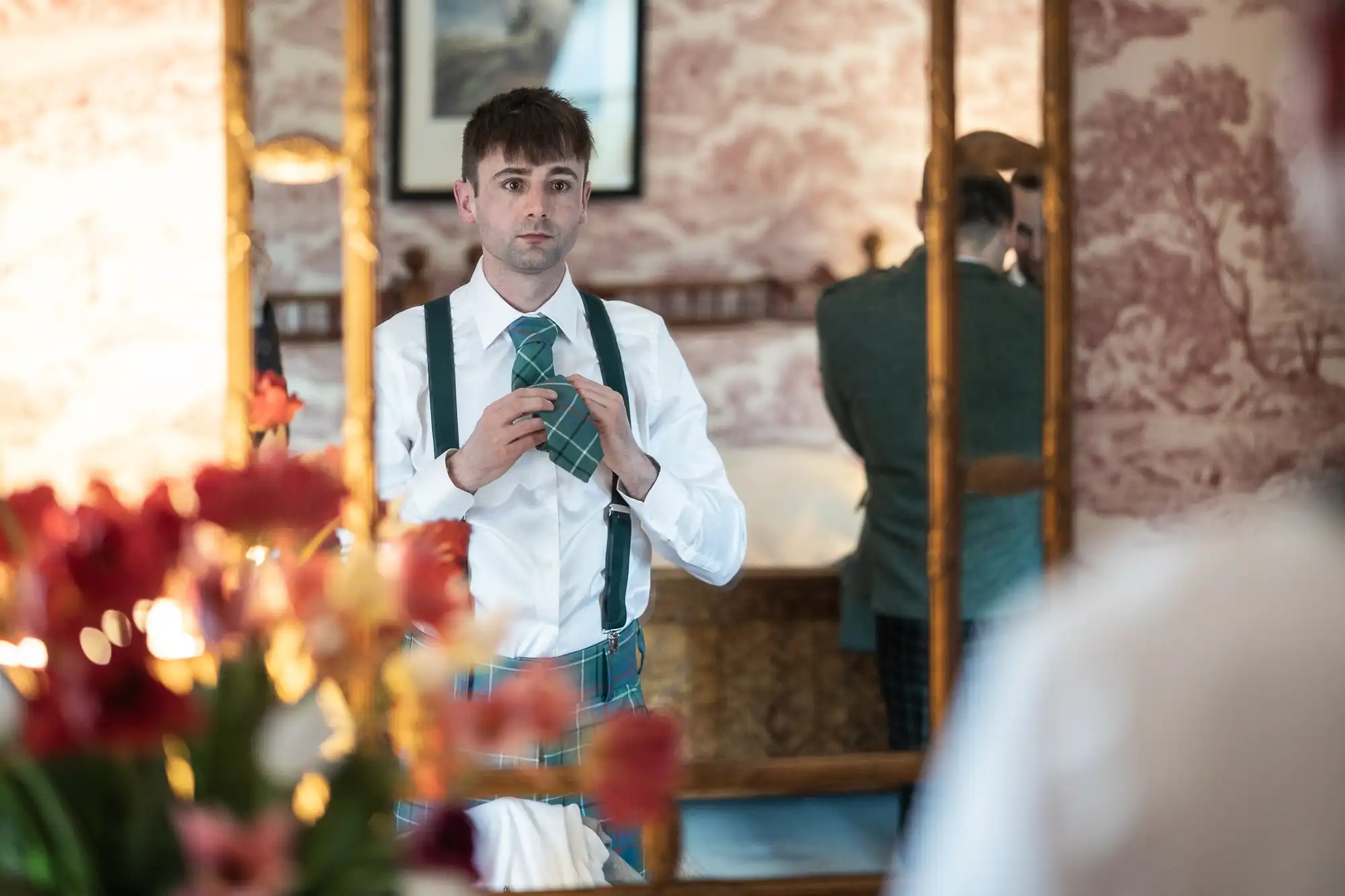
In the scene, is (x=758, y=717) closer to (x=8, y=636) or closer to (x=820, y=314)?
(x=820, y=314)

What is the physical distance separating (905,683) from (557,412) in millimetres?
476

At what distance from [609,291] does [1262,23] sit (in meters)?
0.82

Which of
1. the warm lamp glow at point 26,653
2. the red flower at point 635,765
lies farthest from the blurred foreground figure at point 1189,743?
the warm lamp glow at point 26,653

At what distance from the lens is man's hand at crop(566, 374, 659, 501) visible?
A: 1.34 metres

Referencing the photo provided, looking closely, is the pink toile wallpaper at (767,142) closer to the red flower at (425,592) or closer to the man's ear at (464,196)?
the man's ear at (464,196)

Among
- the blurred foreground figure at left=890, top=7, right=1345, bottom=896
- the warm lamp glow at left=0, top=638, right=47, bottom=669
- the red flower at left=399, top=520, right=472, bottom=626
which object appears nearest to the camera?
the blurred foreground figure at left=890, top=7, right=1345, bottom=896

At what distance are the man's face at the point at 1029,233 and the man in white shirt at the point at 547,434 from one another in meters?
0.40

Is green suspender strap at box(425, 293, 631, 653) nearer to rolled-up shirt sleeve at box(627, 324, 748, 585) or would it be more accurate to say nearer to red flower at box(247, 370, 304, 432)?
rolled-up shirt sleeve at box(627, 324, 748, 585)

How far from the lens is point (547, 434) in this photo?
133cm

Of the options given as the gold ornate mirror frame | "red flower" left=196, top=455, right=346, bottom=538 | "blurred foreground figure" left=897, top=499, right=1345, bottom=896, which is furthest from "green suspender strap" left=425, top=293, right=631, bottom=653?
"blurred foreground figure" left=897, top=499, right=1345, bottom=896

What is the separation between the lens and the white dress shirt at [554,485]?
51.8 inches

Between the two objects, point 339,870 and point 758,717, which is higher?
point 339,870

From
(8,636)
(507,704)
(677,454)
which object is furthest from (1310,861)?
(677,454)

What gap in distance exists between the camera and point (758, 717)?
139 centimetres
